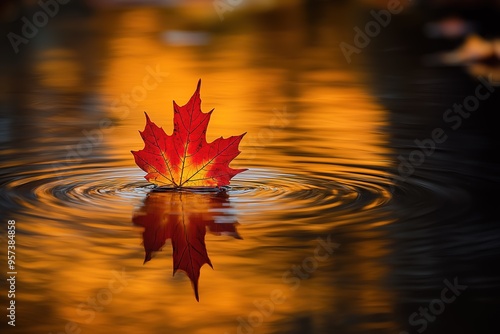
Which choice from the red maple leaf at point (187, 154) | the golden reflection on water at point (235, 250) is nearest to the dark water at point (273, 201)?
the golden reflection on water at point (235, 250)

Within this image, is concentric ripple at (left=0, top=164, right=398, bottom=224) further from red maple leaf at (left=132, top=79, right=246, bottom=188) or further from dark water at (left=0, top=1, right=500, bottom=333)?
red maple leaf at (left=132, top=79, right=246, bottom=188)

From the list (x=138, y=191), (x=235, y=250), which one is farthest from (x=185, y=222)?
(x=138, y=191)

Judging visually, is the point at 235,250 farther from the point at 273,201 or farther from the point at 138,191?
the point at 138,191

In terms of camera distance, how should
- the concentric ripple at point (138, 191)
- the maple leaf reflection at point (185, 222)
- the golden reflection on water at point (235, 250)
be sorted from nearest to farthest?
the golden reflection on water at point (235, 250), the maple leaf reflection at point (185, 222), the concentric ripple at point (138, 191)

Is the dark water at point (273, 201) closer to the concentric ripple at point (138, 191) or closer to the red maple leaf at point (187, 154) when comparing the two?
the concentric ripple at point (138, 191)

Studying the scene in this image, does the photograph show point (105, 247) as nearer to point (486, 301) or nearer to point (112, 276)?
point (112, 276)

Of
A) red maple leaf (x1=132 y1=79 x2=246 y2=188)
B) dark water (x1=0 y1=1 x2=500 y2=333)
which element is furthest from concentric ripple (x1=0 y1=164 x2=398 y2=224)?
red maple leaf (x1=132 y1=79 x2=246 y2=188)
